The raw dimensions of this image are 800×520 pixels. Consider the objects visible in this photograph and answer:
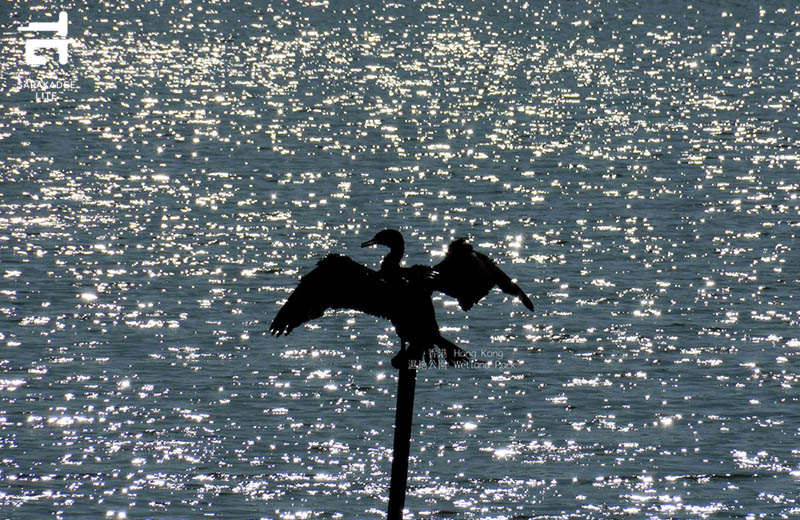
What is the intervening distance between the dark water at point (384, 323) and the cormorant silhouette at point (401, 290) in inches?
478

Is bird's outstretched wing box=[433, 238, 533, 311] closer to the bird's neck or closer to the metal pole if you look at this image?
the bird's neck

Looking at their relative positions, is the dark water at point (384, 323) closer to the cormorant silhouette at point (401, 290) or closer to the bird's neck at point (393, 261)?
the cormorant silhouette at point (401, 290)

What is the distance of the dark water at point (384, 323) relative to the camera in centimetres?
3419

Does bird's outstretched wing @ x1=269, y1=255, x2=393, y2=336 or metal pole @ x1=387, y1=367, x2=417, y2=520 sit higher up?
bird's outstretched wing @ x1=269, y1=255, x2=393, y2=336

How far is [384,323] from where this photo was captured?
49031 mm

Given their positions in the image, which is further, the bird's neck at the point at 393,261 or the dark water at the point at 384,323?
the dark water at the point at 384,323

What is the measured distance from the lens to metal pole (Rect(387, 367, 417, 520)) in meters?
18.6

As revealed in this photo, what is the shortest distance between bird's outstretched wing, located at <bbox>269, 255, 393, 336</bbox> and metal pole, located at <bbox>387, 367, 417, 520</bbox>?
2.88ft

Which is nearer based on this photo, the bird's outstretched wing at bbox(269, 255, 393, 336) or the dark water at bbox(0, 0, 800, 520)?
the bird's outstretched wing at bbox(269, 255, 393, 336)

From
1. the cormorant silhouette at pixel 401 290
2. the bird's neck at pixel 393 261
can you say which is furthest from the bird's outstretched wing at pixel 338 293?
the bird's neck at pixel 393 261

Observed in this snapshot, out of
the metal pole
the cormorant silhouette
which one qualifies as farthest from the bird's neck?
the metal pole

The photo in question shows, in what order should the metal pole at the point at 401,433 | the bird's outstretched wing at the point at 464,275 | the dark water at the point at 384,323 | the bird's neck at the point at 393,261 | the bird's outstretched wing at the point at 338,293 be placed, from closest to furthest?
the metal pole at the point at 401,433
the bird's outstretched wing at the point at 338,293
the bird's neck at the point at 393,261
the bird's outstretched wing at the point at 464,275
the dark water at the point at 384,323

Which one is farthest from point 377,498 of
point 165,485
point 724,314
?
point 724,314

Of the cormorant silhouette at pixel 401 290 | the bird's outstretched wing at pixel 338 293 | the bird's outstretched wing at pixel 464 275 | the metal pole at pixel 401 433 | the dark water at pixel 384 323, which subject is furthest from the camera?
the dark water at pixel 384 323
